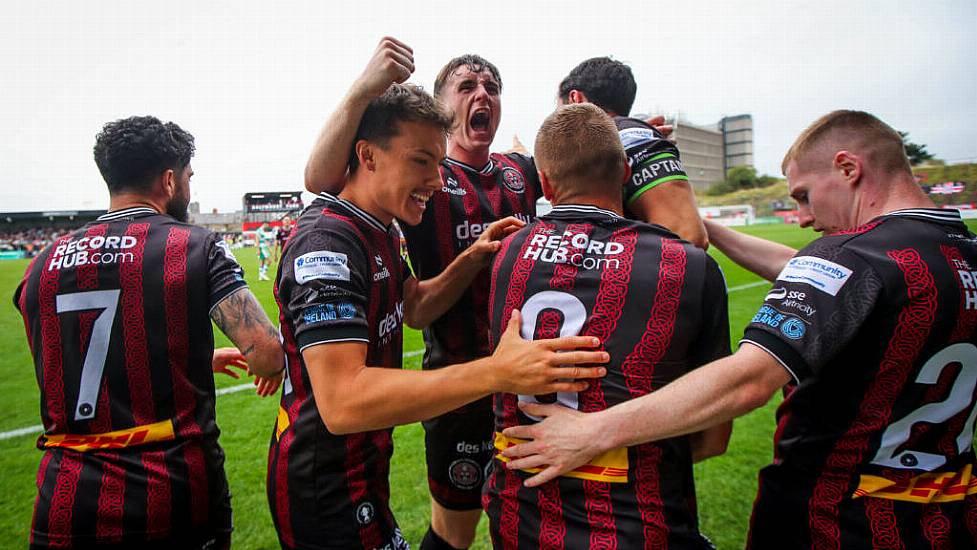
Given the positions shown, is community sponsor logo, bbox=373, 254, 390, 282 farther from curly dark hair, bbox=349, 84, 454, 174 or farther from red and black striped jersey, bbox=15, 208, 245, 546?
red and black striped jersey, bbox=15, 208, 245, 546

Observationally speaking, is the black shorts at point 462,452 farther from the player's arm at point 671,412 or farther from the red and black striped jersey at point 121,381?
the player's arm at point 671,412

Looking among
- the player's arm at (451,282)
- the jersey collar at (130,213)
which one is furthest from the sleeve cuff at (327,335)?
the jersey collar at (130,213)

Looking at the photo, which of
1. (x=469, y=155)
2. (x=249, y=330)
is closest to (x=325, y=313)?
(x=249, y=330)

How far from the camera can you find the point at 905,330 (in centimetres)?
170

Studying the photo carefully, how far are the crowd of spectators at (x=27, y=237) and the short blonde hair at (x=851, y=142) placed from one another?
189 ft

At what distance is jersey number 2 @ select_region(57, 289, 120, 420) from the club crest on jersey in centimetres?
198

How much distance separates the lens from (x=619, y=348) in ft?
5.50

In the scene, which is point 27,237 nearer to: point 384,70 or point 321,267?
point 384,70

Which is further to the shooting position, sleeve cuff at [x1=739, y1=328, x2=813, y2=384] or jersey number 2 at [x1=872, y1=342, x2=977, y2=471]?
jersey number 2 at [x1=872, y1=342, x2=977, y2=471]

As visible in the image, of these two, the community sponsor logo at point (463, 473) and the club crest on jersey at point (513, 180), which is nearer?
the community sponsor logo at point (463, 473)

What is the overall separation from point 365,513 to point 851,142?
2285 mm

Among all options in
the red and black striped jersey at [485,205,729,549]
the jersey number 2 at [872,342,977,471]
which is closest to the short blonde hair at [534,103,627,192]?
the red and black striped jersey at [485,205,729,549]

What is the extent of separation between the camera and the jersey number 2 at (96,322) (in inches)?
84.6

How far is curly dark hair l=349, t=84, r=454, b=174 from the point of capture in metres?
2.21
